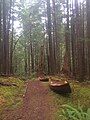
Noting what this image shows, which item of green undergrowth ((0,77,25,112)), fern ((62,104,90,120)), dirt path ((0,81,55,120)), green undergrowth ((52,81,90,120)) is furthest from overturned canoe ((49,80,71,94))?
fern ((62,104,90,120))

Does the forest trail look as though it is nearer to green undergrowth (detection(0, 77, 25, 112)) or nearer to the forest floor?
the forest floor

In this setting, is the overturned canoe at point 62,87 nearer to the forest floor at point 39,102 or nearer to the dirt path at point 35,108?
the forest floor at point 39,102

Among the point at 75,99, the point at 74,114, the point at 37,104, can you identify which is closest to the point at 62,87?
the point at 75,99

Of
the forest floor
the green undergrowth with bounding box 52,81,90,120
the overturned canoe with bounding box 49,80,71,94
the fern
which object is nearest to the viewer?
the fern

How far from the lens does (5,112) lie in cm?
1128

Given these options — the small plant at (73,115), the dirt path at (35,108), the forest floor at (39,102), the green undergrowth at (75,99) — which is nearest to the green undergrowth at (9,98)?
the forest floor at (39,102)

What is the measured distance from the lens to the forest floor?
10.8 m

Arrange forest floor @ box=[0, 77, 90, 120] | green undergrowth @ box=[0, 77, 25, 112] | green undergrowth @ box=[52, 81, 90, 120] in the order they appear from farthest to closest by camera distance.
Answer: green undergrowth @ box=[52, 81, 90, 120]
green undergrowth @ box=[0, 77, 25, 112]
forest floor @ box=[0, 77, 90, 120]

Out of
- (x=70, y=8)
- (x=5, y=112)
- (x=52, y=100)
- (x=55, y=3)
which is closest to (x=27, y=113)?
(x=5, y=112)

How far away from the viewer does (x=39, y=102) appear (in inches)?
492

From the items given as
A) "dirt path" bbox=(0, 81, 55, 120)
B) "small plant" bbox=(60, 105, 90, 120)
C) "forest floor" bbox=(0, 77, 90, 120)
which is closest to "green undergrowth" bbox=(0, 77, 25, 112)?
"forest floor" bbox=(0, 77, 90, 120)

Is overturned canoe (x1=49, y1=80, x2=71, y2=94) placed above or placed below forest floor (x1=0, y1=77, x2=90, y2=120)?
above

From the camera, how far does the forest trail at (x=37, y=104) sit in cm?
1066

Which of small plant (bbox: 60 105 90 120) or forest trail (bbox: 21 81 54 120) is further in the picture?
forest trail (bbox: 21 81 54 120)
